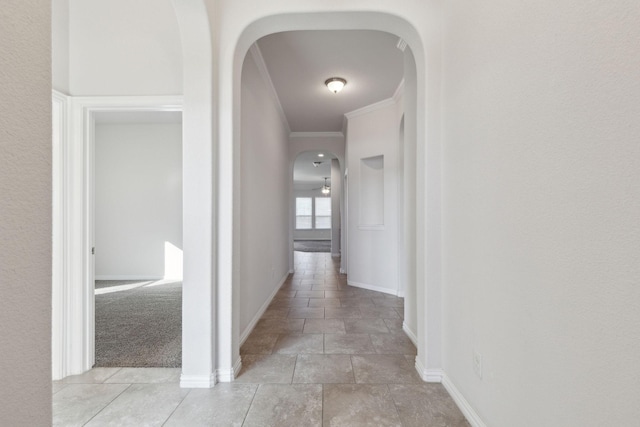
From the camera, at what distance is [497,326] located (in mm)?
1361

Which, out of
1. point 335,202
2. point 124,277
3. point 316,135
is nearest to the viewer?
point 124,277

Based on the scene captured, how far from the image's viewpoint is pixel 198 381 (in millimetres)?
1968

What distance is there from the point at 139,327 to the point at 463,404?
305 centimetres

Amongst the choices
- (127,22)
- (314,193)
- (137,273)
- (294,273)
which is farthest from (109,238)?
(314,193)

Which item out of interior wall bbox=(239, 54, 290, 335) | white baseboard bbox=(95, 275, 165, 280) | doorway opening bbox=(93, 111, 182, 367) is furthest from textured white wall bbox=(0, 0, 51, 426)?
white baseboard bbox=(95, 275, 165, 280)

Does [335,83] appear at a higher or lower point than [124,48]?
higher

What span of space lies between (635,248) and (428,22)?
190cm

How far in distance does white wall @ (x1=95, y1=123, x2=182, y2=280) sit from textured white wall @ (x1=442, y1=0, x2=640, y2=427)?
208 inches

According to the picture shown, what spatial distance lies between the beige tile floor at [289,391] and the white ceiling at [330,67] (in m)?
2.91

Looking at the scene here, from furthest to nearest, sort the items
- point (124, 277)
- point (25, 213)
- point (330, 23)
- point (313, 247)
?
point (313, 247), point (124, 277), point (330, 23), point (25, 213)

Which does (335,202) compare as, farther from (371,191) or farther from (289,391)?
(289,391)

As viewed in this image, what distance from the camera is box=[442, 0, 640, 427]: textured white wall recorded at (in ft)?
2.59

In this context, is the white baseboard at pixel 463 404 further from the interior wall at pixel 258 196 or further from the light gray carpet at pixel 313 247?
the light gray carpet at pixel 313 247

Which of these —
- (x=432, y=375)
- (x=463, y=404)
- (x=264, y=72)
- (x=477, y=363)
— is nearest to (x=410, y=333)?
(x=432, y=375)
